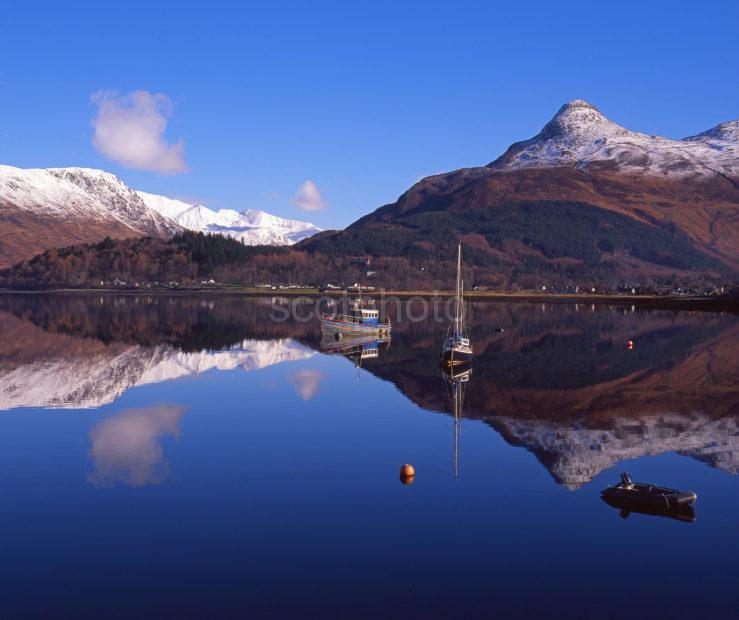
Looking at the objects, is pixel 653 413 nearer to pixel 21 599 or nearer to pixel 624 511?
pixel 624 511

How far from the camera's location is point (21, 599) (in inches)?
918

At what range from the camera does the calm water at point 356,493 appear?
79.5 feet

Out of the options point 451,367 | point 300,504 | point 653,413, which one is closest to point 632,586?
point 300,504

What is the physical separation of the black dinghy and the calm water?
0.52 m

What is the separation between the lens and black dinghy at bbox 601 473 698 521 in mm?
31703

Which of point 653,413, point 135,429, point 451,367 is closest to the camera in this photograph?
point 135,429

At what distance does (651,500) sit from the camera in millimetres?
32031

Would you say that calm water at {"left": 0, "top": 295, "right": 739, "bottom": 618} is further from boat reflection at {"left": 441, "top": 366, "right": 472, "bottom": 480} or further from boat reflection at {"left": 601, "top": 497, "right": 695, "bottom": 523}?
boat reflection at {"left": 441, "top": 366, "right": 472, "bottom": 480}

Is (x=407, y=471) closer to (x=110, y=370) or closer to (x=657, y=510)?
(x=657, y=510)

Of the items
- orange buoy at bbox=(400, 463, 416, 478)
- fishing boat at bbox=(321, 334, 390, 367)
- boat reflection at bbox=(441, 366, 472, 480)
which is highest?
orange buoy at bbox=(400, 463, 416, 478)

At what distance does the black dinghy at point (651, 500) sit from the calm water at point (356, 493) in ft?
1.71

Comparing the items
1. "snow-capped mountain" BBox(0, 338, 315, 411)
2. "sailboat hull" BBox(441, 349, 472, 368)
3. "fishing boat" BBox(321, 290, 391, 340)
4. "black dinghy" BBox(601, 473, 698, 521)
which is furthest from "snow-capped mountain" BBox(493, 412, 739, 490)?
"fishing boat" BBox(321, 290, 391, 340)

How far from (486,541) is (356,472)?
33.0 feet

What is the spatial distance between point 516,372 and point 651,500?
4451 centimetres
